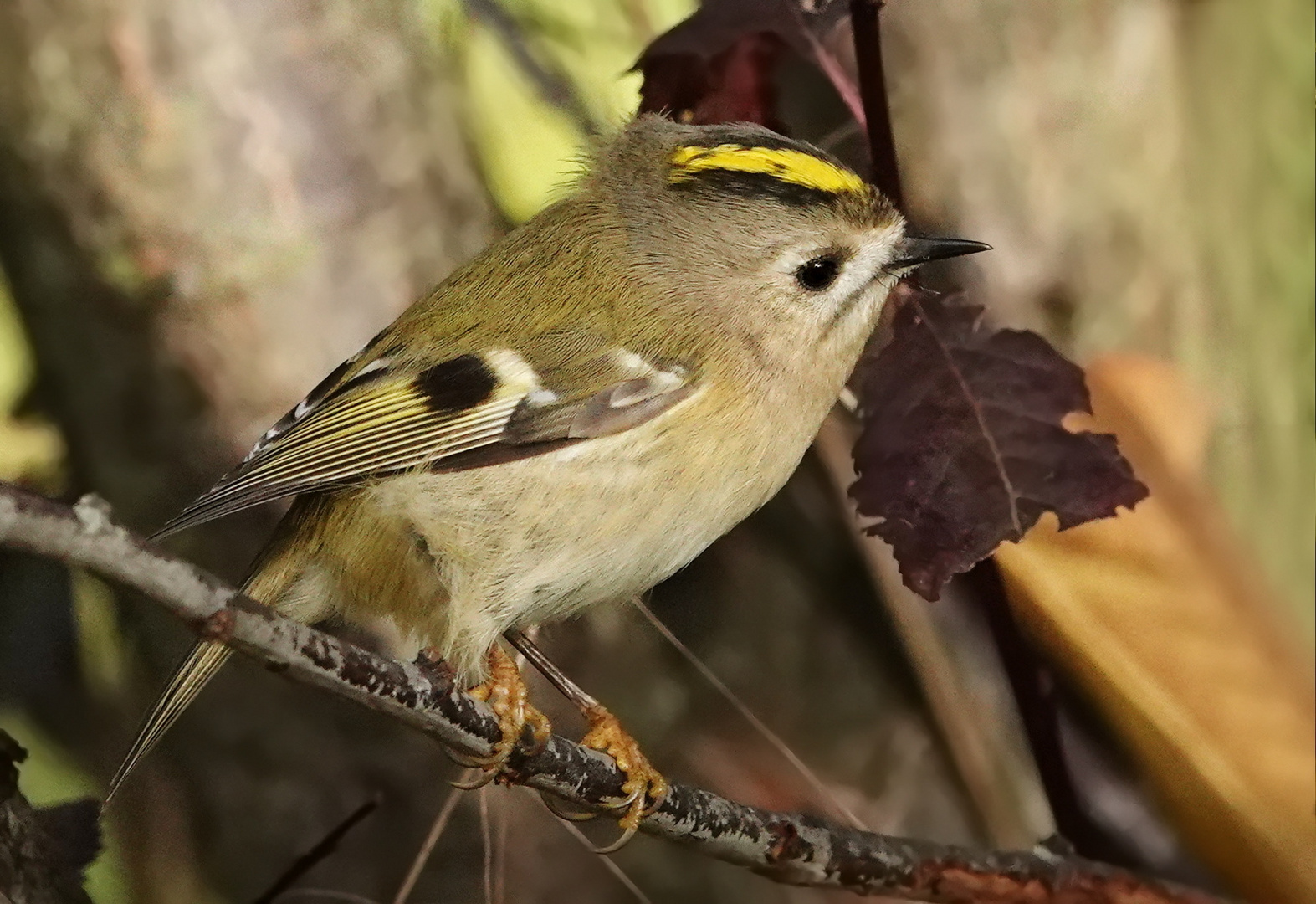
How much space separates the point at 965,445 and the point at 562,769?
41 cm

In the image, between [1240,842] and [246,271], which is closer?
[246,271]

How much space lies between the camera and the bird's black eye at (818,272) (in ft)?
3.03

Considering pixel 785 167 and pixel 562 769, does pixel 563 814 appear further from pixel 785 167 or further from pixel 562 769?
pixel 785 167

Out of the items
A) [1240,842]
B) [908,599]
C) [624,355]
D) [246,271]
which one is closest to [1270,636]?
[1240,842]

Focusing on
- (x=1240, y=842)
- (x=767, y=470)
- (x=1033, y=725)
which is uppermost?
(x=767, y=470)

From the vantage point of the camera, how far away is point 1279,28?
3.63 ft

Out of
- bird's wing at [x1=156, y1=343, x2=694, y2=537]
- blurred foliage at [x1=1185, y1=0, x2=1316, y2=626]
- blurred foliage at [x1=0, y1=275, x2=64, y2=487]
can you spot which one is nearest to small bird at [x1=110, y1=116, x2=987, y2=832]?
bird's wing at [x1=156, y1=343, x2=694, y2=537]

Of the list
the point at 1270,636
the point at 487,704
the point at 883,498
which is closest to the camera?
the point at 487,704

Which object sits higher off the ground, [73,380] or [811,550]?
[73,380]

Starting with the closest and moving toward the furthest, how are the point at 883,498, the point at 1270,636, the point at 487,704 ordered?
1. the point at 487,704
2. the point at 883,498
3. the point at 1270,636

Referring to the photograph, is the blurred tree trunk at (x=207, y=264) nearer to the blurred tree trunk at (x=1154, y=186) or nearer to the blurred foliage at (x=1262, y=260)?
the blurred tree trunk at (x=1154, y=186)

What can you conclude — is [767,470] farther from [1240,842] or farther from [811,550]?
[1240,842]

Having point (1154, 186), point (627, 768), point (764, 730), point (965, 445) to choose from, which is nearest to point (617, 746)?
point (627, 768)

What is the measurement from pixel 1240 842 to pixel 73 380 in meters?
0.99
